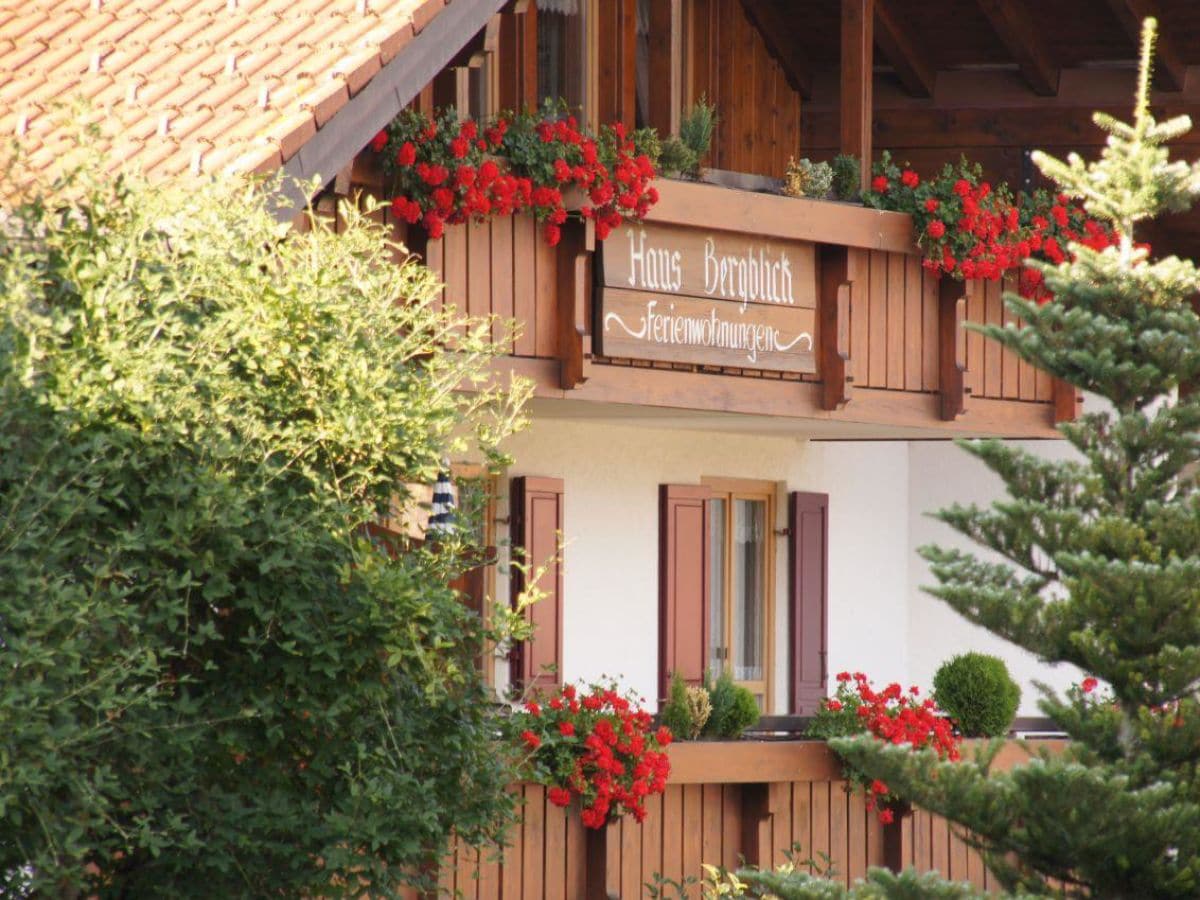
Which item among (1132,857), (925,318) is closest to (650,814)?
(925,318)

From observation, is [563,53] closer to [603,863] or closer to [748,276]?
[748,276]

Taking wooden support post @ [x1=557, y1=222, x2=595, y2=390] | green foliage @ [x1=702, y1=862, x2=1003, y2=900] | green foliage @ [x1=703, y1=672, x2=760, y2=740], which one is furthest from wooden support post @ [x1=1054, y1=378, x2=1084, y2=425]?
green foliage @ [x1=702, y1=862, x2=1003, y2=900]

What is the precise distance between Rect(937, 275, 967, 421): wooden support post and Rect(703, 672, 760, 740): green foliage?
2208 mm

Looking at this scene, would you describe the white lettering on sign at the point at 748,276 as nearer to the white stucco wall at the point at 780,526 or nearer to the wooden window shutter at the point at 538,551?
the white stucco wall at the point at 780,526

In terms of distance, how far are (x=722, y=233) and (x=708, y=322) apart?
48cm

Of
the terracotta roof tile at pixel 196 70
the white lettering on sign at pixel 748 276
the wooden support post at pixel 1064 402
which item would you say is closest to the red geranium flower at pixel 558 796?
the white lettering on sign at pixel 748 276

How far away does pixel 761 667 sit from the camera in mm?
14633

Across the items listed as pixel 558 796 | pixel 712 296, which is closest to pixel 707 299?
pixel 712 296

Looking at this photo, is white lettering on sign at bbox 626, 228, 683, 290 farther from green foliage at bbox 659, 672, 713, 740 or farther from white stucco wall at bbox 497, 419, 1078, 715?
green foliage at bbox 659, 672, 713, 740

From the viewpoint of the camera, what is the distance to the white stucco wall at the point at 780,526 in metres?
13.3

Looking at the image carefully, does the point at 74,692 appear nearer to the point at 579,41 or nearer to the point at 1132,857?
the point at 1132,857

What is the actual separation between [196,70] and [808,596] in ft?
20.2

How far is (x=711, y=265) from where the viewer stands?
11.8 m

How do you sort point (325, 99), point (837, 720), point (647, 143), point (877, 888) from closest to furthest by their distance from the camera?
1. point (877, 888)
2. point (325, 99)
3. point (647, 143)
4. point (837, 720)
